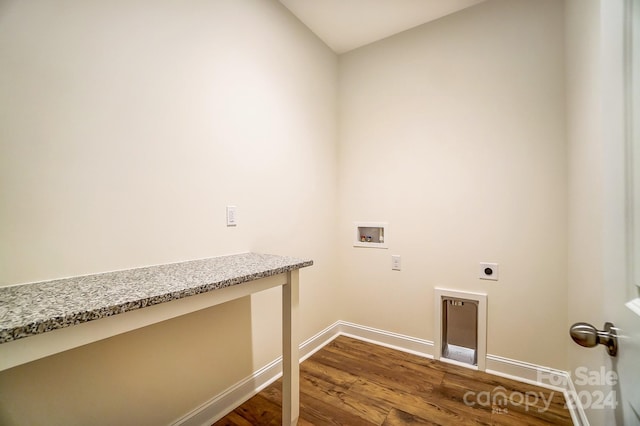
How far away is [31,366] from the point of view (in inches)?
34.9

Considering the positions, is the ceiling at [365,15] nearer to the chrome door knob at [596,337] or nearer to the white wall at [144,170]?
the white wall at [144,170]

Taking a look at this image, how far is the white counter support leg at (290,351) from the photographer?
50.5 inches

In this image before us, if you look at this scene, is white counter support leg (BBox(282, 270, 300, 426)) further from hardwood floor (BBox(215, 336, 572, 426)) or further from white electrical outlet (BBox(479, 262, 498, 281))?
white electrical outlet (BBox(479, 262, 498, 281))

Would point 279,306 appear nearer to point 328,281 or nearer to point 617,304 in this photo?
point 328,281

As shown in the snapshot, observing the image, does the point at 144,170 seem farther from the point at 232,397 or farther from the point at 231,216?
the point at 232,397

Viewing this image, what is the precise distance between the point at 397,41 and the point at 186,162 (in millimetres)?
1934

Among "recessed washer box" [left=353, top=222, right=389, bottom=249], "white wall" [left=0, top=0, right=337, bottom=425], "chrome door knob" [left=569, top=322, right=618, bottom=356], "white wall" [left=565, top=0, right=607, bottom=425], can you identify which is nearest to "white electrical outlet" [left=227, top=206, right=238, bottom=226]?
"white wall" [left=0, top=0, right=337, bottom=425]

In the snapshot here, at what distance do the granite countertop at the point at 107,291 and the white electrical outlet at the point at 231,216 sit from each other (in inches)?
11.5

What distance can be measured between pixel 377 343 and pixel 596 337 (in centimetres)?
187

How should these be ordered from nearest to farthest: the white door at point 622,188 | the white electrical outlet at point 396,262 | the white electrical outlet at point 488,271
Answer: the white door at point 622,188, the white electrical outlet at point 488,271, the white electrical outlet at point 396,262

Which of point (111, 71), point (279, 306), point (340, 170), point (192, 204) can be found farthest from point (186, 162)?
point (340, 170)

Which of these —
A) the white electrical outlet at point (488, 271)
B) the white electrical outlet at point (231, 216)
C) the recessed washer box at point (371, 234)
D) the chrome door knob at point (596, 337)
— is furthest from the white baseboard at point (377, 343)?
the chrome door knob at point (596, 337)

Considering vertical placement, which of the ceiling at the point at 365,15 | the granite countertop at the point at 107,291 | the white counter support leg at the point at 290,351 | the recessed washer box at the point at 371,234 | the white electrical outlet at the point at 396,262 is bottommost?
the white counter support leg at the point at 290,351

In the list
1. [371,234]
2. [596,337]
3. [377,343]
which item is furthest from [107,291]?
[377,343]
